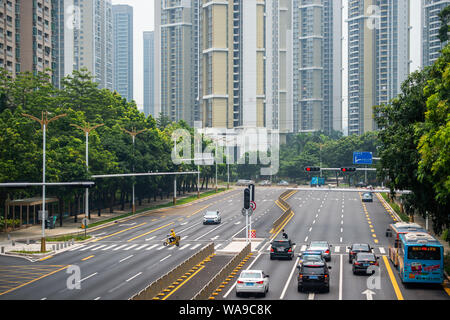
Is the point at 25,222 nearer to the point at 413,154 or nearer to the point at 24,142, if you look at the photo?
the point at 24,142

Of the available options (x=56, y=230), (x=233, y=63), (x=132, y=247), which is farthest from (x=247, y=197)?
(x=233, y=63)

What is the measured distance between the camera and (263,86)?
188375 millimetres

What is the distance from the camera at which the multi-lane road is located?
31.8m

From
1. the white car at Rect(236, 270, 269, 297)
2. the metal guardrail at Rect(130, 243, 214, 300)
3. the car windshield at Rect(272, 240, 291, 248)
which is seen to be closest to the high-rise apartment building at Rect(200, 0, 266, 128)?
the car windshield at Rect(272, 240, 291, 248)

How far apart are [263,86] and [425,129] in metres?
158

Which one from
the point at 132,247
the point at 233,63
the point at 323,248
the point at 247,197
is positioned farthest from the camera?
the point at 233,63

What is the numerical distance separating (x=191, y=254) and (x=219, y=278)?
47.6 ft

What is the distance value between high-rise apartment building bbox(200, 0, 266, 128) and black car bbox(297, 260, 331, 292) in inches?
5826

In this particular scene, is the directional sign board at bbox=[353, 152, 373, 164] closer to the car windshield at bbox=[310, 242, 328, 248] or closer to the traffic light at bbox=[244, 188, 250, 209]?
the traffic light at bbox=[244, 188, 250, 209]

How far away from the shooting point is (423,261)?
32188 mm

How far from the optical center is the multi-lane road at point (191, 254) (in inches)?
1251

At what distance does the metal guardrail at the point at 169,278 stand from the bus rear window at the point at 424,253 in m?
14.0

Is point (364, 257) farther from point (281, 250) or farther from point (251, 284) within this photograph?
point (251, 284)
